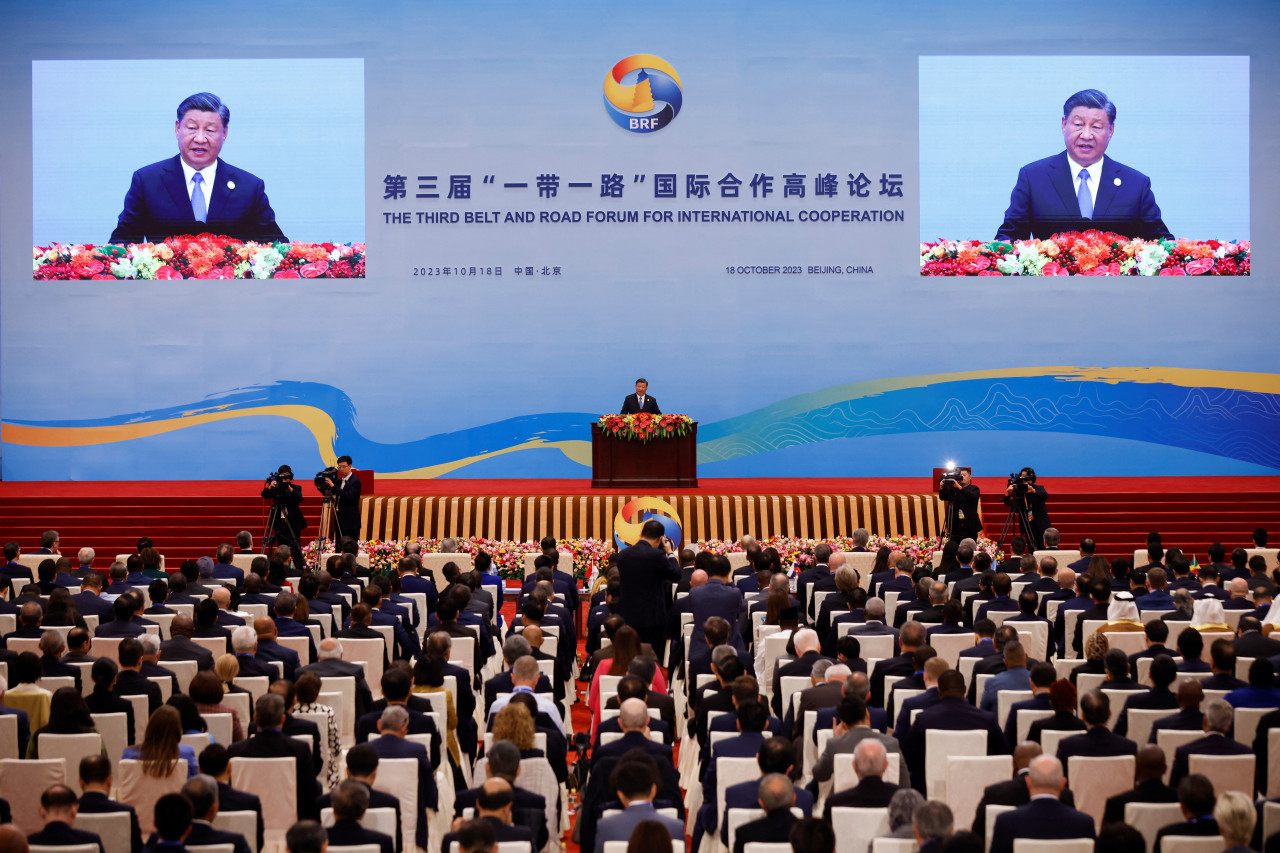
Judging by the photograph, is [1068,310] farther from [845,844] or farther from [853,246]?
[845,844]

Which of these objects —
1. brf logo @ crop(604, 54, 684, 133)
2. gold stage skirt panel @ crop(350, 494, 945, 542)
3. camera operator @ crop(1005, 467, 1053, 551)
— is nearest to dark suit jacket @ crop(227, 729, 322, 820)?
gold stage skirt panel @ crop(350, 494, 945, 542)

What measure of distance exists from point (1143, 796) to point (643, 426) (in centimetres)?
964

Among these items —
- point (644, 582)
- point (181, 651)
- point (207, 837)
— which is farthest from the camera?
point (644, 582)

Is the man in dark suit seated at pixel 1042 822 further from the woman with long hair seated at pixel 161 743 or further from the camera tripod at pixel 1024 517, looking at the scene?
the camera tripod at pixel 1024 517

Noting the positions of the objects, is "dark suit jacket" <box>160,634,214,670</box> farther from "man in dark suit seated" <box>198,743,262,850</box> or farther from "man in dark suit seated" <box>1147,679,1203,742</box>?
"man in dark suit seated" <box>1147,679,1203,742</box>

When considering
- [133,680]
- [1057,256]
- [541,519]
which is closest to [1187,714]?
[133,680]

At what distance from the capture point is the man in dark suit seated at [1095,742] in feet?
16.8

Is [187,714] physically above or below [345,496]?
below

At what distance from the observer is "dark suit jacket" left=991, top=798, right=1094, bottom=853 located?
4.28 m

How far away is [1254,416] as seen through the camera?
54.7 feet

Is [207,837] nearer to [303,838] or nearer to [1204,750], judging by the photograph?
[303,838]

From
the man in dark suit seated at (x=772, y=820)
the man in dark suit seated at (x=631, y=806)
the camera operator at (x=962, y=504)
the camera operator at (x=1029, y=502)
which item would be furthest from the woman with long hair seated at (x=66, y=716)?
the camera operator at (x=1029, y=502)

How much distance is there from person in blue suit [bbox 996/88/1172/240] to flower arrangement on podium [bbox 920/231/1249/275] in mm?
128

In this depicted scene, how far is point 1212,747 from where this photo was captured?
5.05 m
